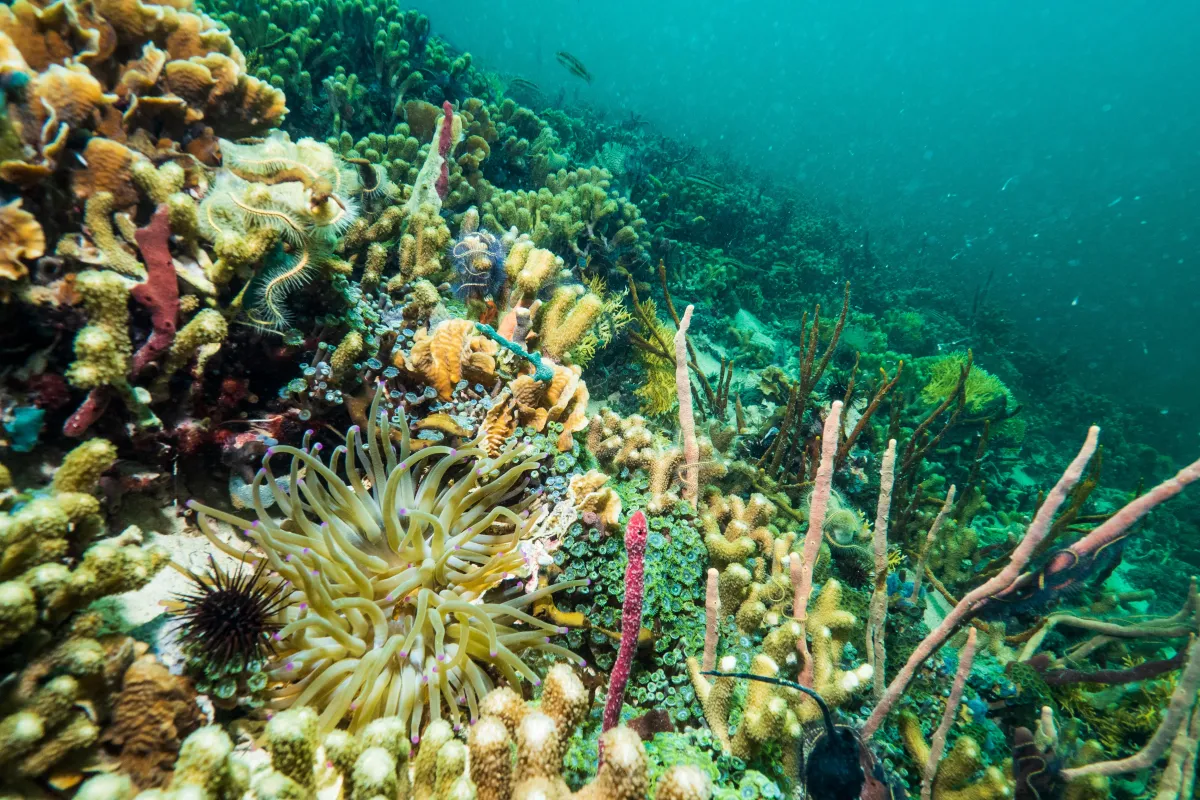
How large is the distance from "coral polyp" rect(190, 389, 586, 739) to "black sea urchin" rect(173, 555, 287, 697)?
0.31ft

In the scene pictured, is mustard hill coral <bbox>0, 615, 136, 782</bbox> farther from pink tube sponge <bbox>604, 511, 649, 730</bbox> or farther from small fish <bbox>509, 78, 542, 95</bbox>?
small fish <bbox>509, 78, 542, 95</bbox>

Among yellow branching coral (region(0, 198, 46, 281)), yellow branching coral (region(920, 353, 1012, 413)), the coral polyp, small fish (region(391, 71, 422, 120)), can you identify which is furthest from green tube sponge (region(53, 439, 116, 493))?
yellow branching coral (region(920, 353, 1012, 413))

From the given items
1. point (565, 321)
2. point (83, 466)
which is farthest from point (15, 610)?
point (565, 321)

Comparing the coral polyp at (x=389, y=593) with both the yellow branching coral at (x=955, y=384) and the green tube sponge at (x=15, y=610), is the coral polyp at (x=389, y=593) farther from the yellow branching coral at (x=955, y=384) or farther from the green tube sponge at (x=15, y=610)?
the yellow branching coral at (x=955, y=384)

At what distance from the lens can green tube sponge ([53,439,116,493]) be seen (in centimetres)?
179

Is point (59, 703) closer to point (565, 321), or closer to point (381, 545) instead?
point (381, 545)

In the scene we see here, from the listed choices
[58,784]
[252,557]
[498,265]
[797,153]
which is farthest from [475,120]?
A: [797,153]

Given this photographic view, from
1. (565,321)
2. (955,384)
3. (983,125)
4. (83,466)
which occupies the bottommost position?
(83,466)

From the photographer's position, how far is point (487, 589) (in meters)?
2.39

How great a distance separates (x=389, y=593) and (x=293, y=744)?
2.53 feet

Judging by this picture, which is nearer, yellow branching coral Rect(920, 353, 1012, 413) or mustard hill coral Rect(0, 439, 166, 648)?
mustard hill coral Rect(0, 439, 166, 648)

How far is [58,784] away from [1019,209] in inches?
2554

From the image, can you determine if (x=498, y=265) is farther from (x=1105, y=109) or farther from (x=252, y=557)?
(x=1105, y=109)

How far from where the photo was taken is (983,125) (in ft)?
276
